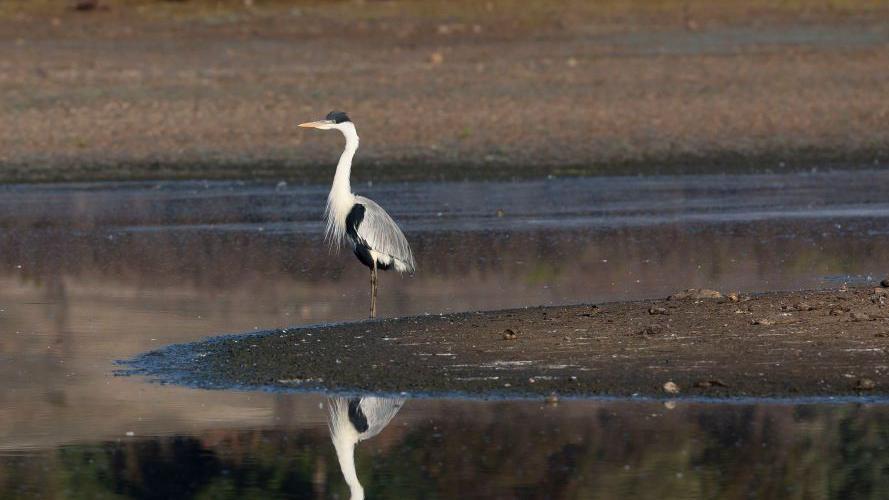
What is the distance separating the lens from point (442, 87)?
24516mm

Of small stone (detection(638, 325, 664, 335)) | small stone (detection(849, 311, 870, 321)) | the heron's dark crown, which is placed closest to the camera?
small stone (detection(638, 325, 664, 335))

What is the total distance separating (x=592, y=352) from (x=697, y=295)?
1.59m

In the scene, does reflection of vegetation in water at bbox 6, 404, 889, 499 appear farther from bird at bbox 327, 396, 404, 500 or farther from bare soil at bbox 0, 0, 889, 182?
bare soil at bbox 0, 0, 889, 182

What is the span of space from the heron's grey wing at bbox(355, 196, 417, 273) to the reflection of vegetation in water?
12.8 ft

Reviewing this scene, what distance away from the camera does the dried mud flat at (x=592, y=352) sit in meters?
8.98

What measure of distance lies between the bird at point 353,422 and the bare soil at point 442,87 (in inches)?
441

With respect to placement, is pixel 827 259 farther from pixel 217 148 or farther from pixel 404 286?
pixel 217 148

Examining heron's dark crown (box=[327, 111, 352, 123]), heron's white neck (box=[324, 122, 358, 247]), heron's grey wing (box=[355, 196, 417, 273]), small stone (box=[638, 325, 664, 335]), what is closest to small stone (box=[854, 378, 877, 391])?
small stone (box=[638, 325, 664, 335])

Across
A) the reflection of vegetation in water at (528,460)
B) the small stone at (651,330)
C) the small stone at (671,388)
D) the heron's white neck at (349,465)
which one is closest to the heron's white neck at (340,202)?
the small stone at (651,330)

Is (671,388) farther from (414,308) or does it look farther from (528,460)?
(414,308)

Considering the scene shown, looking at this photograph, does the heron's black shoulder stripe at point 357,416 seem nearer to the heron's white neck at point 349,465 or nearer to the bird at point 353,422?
the bird at point 353,422

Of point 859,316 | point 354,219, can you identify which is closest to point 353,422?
point 859,316

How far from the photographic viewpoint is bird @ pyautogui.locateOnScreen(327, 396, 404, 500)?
7598 millimetres

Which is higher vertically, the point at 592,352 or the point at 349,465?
the point at 349,465
